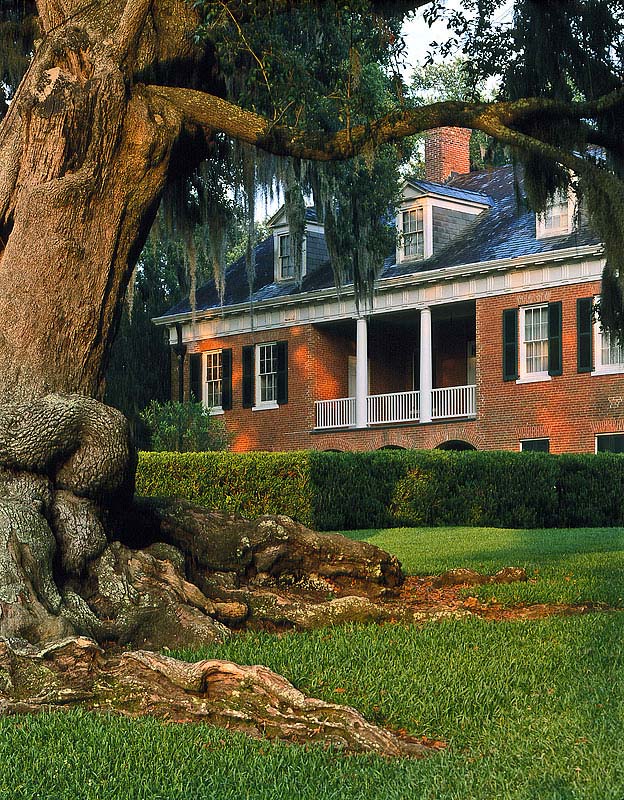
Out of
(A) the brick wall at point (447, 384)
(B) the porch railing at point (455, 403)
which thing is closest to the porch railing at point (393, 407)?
(A) the brick wall at point (447, 384)

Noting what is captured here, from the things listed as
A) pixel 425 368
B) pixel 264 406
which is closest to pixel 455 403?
pixel 425 368

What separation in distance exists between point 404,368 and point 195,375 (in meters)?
6.00

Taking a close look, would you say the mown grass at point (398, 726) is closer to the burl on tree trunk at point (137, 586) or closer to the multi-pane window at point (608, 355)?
the burl on tree trunk at point (137, 586)

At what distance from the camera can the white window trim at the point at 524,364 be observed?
24.9 m

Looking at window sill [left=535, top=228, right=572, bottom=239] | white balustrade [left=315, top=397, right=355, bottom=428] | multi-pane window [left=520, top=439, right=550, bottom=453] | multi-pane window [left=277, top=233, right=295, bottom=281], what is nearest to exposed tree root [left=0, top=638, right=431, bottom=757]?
multi-pane window [left=520, top=439, right=550, bottom=453]

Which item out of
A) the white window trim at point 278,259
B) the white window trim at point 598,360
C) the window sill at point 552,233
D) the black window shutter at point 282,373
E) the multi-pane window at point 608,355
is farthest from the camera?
the white window trim at point 278,259

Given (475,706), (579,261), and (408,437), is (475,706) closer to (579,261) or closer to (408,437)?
(579,261)

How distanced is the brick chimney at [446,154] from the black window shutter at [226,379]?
8115 millimetres

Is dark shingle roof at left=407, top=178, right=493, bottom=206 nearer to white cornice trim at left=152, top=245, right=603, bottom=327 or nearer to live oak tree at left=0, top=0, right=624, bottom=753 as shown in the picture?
white cornice trim at left=152, top=245, right=603, bottom=327

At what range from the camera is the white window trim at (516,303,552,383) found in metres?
24.9

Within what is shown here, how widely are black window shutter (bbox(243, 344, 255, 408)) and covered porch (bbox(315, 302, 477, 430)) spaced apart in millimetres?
2134

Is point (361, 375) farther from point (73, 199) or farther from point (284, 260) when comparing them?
point (73, 199)

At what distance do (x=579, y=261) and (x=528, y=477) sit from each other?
21.9 ft

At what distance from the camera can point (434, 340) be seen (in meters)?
29.5
